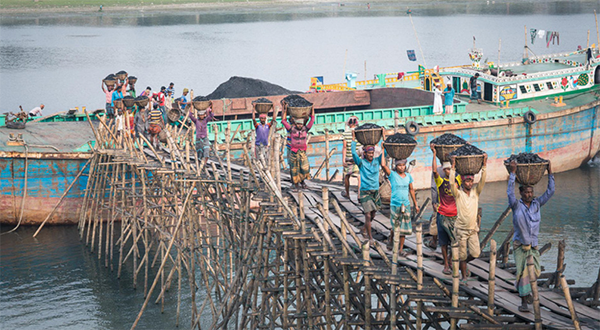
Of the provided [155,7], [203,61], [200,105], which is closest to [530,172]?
[200,105]

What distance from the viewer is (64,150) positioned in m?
27.9

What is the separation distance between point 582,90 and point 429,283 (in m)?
29.6

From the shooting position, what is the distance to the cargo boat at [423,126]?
27.5 m

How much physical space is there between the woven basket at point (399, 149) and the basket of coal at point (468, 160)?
4.46 feet

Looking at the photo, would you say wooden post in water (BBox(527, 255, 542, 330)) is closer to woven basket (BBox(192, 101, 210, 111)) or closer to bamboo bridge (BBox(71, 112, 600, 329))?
bamboo bridge (BBox(71, 112, 600, 329))

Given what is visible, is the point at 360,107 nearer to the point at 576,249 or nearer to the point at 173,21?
the point at 576,249

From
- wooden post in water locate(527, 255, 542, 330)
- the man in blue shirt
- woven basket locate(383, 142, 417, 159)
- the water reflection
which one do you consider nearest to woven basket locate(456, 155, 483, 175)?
woven basket locate(383, 142, 417, 159)

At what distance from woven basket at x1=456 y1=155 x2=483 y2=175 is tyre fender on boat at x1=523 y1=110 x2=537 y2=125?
2323 centimetres

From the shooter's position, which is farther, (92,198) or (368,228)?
(92,198)

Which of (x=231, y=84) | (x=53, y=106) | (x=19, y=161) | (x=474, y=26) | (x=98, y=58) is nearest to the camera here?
(x=19, y=161)

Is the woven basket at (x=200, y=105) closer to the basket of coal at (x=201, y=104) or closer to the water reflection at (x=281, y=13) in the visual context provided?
the basket of coal at (x=201, y=104)

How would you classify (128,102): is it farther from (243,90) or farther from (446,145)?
(446,145)

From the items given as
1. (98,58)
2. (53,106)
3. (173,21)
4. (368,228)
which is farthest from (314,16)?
(368,228)

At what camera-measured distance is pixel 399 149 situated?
1315 centimetres
